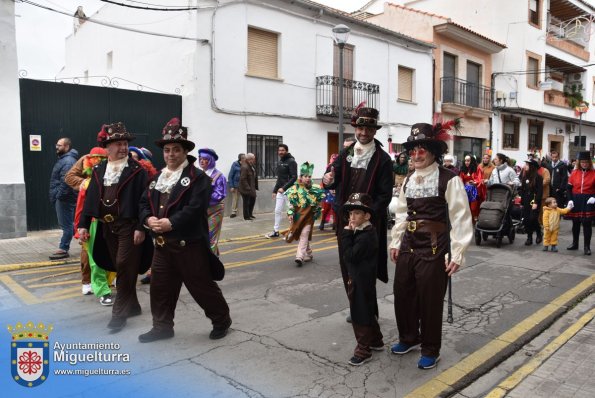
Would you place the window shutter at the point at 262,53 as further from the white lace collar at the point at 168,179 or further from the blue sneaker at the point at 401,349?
the blue sneaker at the point at 401,349

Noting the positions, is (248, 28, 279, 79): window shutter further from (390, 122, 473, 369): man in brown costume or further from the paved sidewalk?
(390, 122, 473, 369): man in brown costume

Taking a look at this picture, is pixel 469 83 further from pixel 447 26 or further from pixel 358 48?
pixel 358 48

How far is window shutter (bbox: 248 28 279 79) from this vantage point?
14284mm

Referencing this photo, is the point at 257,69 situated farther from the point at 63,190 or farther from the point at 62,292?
the point at 62,292

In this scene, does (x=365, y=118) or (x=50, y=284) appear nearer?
(x=365, y=118)

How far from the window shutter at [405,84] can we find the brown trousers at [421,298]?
16658 millimetres

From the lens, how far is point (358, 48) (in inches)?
687

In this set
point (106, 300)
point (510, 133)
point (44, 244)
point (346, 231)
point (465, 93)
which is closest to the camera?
point (346, 231)

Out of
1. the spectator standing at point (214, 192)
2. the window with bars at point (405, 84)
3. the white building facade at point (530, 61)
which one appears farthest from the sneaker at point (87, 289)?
the white building facade at point (530, 61)

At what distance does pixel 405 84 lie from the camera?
787 inches

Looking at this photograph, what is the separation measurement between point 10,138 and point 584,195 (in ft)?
36.0

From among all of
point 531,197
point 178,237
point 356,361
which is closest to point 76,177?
point 178,237

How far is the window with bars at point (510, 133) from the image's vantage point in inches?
992

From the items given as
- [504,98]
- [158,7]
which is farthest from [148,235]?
[504,98]
